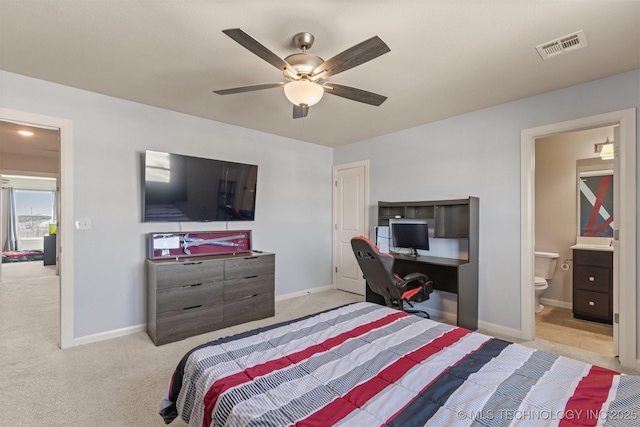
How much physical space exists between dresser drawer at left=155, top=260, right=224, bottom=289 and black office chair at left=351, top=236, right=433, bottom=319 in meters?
1.57

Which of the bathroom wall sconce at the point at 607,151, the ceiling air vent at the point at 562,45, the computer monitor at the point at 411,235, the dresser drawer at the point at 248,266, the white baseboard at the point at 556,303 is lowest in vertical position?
the white baseboard at the point at 556,303

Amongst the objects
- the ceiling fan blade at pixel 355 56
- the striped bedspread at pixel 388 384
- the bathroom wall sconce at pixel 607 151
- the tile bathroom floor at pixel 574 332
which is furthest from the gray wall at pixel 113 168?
the bathroom wall sconce at pixel 607 151

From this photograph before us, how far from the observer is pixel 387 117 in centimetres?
370

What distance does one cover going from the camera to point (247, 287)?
11.7 ft

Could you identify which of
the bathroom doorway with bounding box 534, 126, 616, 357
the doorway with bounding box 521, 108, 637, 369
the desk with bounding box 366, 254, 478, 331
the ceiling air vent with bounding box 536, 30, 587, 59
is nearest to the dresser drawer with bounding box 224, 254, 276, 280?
the desk with bounding box 366, 254, 478, 331

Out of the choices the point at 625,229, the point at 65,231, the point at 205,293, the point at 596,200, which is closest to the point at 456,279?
the point at 625,229

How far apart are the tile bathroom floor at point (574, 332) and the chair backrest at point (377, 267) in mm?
1708

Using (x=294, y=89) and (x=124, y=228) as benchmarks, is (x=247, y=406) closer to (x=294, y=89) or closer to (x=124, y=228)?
(x=294, y=89)

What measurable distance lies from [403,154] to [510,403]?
3552 mm

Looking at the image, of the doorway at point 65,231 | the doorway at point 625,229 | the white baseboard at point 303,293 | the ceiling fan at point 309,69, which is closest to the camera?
Answer: the ceiling fan at point 309,69

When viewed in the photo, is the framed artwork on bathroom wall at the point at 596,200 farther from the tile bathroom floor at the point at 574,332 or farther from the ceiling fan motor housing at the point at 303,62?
the ceiling fan motor housing at the point at 303,62

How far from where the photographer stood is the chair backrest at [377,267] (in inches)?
117

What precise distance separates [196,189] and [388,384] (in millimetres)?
3053

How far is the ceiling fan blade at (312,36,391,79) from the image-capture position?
1.61m
